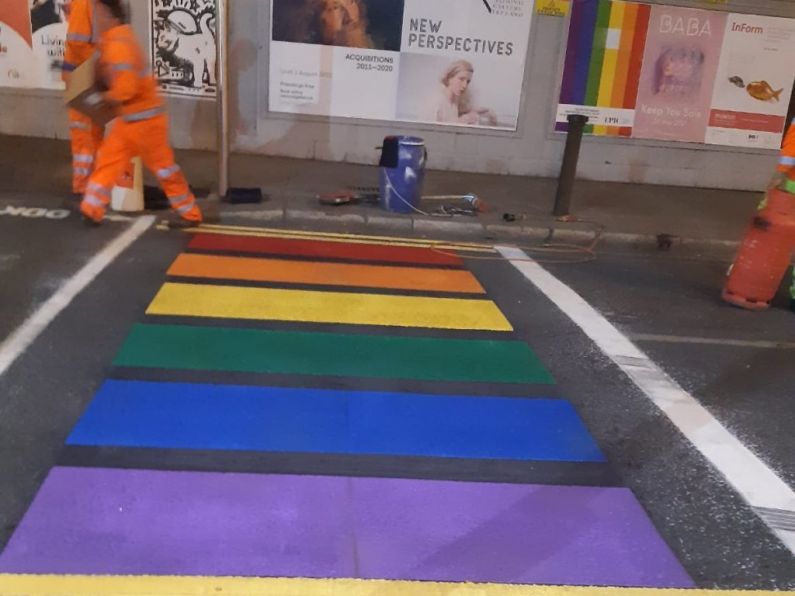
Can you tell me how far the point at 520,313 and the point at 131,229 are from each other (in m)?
3.85

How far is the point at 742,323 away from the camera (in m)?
5.76

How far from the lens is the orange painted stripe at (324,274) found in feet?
19.0

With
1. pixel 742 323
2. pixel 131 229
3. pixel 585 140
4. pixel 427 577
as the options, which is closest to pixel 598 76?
pixel 585 140

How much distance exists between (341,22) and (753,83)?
6.46m

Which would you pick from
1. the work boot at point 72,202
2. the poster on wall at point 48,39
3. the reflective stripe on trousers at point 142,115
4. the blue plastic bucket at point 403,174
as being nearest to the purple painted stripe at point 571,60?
the blue plastic bucket at point 403,174

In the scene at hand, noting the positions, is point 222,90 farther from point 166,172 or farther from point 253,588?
point 253,588

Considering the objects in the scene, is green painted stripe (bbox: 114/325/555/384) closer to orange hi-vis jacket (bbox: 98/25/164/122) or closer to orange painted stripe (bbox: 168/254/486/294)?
orange painted stripe (bbox: 168/254/486/294)

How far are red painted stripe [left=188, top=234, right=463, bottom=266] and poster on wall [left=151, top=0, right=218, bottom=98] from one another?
471 centimetres

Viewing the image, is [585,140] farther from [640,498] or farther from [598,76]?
[640,498]

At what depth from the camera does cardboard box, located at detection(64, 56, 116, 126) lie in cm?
690

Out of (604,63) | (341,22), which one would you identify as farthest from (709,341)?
(341,22)

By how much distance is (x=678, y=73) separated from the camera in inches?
442

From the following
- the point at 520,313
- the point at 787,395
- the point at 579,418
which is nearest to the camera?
the point at 579,418

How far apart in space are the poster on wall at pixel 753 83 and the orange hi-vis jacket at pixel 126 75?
28.8 ft
